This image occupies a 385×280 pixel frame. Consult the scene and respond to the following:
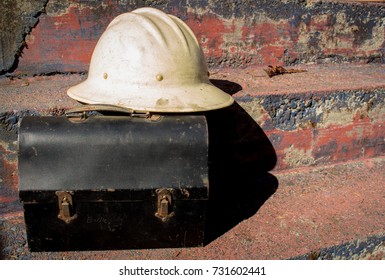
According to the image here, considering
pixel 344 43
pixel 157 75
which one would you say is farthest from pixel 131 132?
pixel 344 43

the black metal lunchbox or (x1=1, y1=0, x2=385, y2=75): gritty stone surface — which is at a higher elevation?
(x1=1, y1=0, x2=385, y2=75): gritty stone surface

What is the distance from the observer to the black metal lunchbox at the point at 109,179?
176cm

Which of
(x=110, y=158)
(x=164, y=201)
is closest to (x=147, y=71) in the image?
(x=110, y=158)

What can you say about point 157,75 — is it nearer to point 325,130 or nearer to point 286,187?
point 286,187

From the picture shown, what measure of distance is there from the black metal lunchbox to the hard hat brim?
0.11 meters

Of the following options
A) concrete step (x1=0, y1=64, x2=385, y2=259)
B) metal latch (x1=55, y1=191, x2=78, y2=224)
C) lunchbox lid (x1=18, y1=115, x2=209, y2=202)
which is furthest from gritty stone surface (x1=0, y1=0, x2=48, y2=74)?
metal latch (x1=55, y1=191, x2=78, y2=224)

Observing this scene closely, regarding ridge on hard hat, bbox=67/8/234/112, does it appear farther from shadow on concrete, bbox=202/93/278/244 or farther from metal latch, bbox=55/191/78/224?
metal latch, bbox=55/191/78/224

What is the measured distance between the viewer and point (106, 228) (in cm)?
186

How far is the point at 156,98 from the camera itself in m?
2.03

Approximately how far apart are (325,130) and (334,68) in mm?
813

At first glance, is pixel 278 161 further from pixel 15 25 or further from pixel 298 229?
pixel 15 25

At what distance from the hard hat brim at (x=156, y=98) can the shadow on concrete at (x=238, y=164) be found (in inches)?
10.7

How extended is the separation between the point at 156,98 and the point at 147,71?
13 cm

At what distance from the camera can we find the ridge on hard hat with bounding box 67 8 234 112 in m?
2.04
